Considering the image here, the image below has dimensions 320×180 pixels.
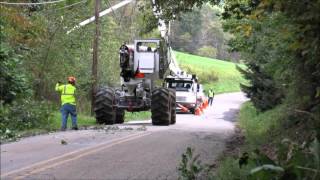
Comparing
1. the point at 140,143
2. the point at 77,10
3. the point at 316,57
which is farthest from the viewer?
the point at 77,10

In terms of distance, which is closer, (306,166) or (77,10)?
(306,166)

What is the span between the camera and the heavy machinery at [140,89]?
75.2ft

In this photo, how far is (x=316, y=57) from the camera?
352 inches

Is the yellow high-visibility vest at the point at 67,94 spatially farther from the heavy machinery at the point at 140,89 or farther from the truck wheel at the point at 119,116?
the truck wheel at the point at 119,116

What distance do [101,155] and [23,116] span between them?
7.45 metres

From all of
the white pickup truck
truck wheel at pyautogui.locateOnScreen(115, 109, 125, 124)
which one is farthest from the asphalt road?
the white pickup truck

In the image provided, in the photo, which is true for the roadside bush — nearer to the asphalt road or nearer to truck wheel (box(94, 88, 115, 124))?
the asphalt road

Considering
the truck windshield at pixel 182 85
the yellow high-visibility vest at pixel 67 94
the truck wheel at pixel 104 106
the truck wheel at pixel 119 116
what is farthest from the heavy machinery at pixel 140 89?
the truck windshield at pixel 182 85

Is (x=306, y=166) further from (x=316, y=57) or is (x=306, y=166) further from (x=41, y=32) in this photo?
(x=41, y=32)

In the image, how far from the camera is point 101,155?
12.0 meters

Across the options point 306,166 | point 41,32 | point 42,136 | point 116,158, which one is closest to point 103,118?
point 41,32

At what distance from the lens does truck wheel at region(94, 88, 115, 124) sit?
2298cm

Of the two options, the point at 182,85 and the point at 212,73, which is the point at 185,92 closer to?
the point at 182,85

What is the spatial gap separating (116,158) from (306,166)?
6141 millimetres
